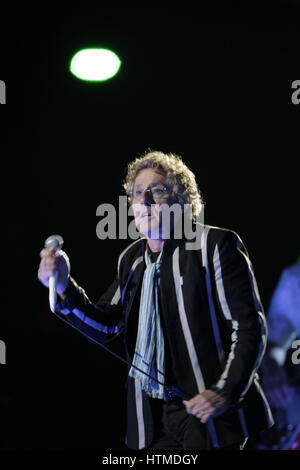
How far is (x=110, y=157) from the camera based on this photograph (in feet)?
10.7

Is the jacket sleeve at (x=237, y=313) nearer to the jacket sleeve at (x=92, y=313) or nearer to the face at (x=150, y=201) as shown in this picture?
the face at (x=150, y=201)

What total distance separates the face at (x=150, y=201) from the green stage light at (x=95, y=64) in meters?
1.10

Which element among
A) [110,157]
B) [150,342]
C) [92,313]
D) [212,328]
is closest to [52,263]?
[92,313]

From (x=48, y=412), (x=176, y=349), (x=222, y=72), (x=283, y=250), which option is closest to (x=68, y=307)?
(x=176, y=349)

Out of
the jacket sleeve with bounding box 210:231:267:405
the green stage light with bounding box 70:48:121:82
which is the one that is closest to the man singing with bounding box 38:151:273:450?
the jacket sleeve with bounding box 210:231:267:405

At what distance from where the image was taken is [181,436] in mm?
1598

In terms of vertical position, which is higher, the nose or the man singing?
the nose

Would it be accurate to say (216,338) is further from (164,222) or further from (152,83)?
(152,83)

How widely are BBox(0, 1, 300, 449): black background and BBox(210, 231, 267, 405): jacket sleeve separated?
1446 millimetres

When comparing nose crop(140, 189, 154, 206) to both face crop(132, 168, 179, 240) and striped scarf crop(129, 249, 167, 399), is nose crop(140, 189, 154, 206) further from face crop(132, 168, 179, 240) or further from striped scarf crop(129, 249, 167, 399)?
striped scarf crop(129, 249, 167, 399)

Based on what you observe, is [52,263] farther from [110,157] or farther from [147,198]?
[110,157]

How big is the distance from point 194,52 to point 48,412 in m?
2.28

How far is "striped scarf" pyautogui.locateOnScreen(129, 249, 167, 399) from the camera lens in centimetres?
169

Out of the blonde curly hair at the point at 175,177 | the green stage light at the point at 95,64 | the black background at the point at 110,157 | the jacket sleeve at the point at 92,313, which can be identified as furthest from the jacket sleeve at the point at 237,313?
the green stage light at the point at 95,64
